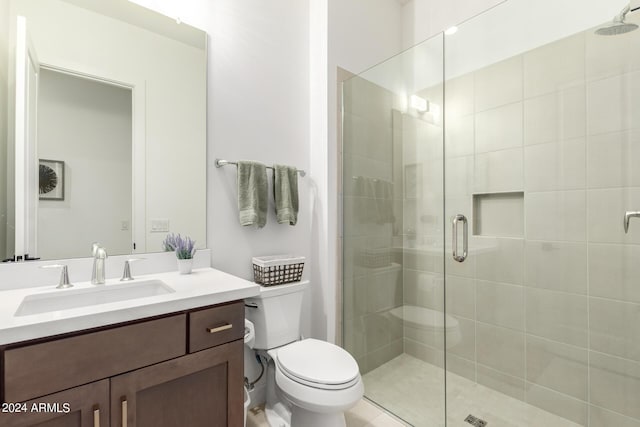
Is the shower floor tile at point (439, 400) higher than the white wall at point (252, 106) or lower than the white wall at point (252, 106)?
lower

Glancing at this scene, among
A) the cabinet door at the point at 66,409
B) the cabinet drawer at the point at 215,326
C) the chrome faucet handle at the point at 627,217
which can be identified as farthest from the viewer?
the chrome faucet handle at the point at 627,217

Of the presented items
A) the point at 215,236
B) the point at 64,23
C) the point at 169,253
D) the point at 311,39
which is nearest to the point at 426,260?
the point at 215,236

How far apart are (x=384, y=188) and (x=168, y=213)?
1291mm

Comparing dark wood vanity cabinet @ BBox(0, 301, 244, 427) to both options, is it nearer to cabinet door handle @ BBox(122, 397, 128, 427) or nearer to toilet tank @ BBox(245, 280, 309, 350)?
cabinet door handle @ BBox(122, 397, 128, 427)

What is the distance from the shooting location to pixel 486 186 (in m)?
1.85

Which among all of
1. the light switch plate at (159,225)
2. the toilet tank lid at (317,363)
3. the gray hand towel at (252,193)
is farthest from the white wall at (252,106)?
the toilet tank lid at (317,363)

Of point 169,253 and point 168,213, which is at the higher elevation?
point 168,213

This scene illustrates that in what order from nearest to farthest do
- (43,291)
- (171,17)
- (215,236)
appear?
(43,291)
(171,17)
(215,236)

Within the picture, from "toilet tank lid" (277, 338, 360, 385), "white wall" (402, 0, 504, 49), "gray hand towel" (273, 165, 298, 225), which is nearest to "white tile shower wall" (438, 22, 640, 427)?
"white wall" (402, 0, 504, 49)

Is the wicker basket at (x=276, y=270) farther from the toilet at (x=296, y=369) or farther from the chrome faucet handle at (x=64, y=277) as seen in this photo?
the chrome faucet handle at (x=64, y=277)

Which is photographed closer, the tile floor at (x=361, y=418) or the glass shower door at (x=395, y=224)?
the tile floor at (x=361, y=418)

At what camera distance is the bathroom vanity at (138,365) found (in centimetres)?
77

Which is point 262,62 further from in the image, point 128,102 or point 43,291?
point 43,291

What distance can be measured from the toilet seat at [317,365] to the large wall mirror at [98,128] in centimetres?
69
